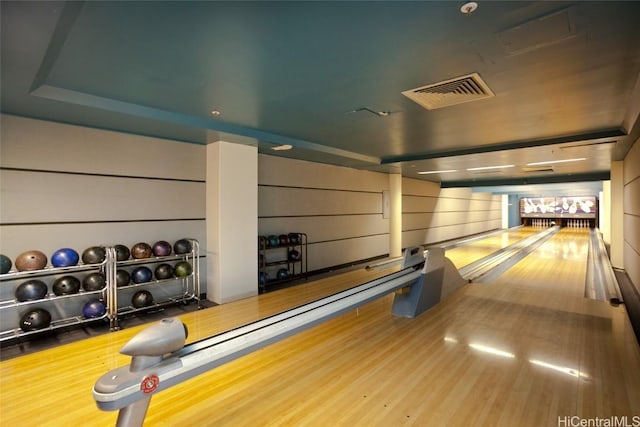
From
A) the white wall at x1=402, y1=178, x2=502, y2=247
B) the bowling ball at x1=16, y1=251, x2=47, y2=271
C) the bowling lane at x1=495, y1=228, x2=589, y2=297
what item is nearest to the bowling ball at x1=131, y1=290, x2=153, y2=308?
the bowling ball at x1=16, y1=251, x2=47, y2=271

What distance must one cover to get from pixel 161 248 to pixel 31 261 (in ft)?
3.91

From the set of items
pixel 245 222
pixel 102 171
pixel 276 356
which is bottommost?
pixel 276 356

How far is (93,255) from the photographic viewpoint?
328 cm

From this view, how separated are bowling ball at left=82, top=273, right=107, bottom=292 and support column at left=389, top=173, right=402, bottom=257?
657 cm

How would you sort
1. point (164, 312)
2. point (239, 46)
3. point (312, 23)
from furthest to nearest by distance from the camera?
1. point (164, 312)
2. point (239, 46)
3. point (312, 23)

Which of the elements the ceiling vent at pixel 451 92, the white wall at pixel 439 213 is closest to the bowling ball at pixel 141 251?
the ceiling vent at pixel 451 92

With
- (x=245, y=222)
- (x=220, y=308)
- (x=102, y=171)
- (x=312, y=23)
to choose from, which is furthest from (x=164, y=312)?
(x=312, y=23)

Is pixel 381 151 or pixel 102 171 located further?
pixel 381 151

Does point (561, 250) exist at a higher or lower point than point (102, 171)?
lower

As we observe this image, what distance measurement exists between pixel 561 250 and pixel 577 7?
32.3 feet

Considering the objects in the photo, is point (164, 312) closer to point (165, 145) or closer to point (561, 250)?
point (165, 145)

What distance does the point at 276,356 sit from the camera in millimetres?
2805

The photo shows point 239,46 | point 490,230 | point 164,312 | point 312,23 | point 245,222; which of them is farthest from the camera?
point 490,230

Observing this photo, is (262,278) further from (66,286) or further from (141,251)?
(66,286)
